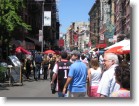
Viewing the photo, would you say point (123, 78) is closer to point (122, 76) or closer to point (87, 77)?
point (122, 76)

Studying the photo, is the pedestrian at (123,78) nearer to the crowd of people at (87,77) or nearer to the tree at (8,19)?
the crowd of people at (87,77)

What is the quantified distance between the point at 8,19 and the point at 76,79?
8833mm

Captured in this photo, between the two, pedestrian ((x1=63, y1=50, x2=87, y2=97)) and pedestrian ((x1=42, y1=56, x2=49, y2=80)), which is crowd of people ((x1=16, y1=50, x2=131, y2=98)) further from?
pedestrian ((x1=42, y1=56, x2=49, y2=80))

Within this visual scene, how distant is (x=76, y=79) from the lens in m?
7.91

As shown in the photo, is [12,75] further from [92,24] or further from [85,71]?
[92,24]

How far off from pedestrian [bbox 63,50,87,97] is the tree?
803 centimetres

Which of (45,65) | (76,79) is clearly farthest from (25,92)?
(45,65)

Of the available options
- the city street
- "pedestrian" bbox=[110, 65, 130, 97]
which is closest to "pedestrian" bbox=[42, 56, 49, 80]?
the city street

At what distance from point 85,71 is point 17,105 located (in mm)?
1342

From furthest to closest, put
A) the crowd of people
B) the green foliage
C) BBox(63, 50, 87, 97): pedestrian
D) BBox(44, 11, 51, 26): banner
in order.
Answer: the green foliage
BBox(44, 11, 51, 26): banner
BBox(63, 50, 87, 97): pedestrian
the crowd of people

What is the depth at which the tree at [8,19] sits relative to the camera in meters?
16.0

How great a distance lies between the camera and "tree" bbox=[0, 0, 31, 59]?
630 inches

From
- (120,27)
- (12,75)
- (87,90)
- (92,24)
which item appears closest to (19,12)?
(12,75)

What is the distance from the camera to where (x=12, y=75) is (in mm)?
15938
